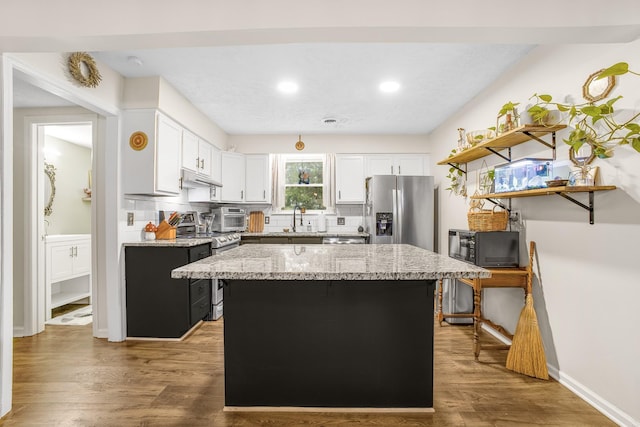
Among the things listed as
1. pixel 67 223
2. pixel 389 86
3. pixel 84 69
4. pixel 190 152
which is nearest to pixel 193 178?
pixel 190 152

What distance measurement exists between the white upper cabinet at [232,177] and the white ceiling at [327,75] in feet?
2.23

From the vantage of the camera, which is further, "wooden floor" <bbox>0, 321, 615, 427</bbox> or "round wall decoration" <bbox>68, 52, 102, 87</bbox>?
"round wall decoration" <bbox>68, 52, 102, 87</bbox>

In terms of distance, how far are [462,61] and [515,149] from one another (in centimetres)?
Result: 90

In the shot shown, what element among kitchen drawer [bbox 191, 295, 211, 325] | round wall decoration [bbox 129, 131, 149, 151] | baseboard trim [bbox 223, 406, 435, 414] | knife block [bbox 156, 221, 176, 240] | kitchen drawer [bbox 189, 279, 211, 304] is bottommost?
baseboard trim [bbox 223, 406, 435, 414]

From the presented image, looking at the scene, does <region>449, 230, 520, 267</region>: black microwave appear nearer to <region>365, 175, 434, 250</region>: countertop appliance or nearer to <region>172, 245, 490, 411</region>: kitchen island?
<region>172, 245, 490, 411</region>: kitchen island

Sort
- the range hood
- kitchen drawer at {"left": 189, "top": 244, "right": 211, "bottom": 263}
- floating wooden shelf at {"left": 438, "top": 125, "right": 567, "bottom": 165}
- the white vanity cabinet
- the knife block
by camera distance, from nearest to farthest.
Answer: floating wooden shelf at {"left": 438, "top": 125, "right": 567, "bottom": 165}, kitchen drawer at {"left": 189, "top": 244, "right": 211, "bottom": 263}, the knife block, the range hood, the white vanity cabinet

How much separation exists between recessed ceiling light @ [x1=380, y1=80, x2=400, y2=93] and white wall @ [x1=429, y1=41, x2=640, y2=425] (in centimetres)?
100

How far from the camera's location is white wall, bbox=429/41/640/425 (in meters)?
1.80

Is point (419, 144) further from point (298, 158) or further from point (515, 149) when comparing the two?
point (515, 149)

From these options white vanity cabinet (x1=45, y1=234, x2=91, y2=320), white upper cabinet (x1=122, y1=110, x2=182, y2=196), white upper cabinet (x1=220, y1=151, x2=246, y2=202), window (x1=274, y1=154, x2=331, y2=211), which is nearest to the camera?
white upper cabinet (x1=122, y1=110, x2=182, y2=196)

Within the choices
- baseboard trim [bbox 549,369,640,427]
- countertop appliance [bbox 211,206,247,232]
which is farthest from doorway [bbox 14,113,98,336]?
baseboard trim [bbox 549,369,640,427]

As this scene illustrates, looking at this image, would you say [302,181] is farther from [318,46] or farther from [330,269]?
[330,269]

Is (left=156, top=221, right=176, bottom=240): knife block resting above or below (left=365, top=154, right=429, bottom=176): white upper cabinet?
below

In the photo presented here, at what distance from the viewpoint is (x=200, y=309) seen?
3.43 metres
